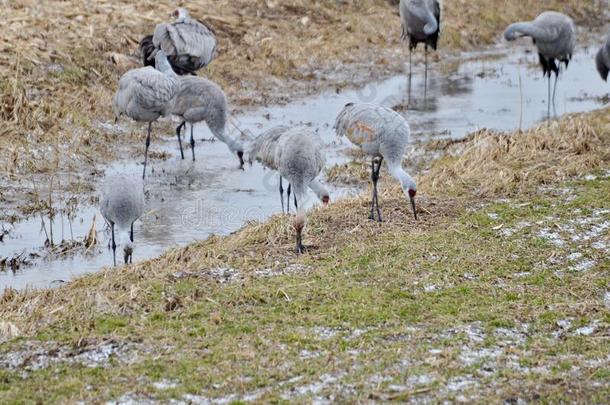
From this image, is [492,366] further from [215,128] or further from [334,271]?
[215,128]

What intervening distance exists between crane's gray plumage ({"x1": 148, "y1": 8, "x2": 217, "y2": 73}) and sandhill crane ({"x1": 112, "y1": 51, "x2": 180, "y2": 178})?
45.5 inches

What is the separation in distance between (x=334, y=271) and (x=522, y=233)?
1.63 meters

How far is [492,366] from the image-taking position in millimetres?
5645

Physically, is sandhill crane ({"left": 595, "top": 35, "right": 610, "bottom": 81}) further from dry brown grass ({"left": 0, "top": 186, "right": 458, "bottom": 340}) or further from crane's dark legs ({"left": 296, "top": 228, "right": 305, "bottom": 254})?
crane's dark legs ({"left": 296, "top": 228, "right": 305, "bottom": 254})

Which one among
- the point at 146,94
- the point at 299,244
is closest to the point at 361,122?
the point at 299,244

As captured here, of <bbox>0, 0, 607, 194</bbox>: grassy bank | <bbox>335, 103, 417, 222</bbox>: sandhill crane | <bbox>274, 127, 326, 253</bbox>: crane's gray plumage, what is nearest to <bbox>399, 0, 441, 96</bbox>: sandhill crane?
<bbox>0, 0, 607, 194</bbox>: grassy bank

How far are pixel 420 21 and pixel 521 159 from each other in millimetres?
4886

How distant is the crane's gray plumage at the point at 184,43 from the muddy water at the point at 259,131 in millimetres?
833

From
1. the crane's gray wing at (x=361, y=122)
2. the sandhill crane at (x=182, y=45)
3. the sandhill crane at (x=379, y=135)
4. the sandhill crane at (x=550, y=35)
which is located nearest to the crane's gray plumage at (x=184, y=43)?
the sandhill crane at (x=182, y=45)

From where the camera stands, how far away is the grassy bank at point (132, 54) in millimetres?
11117

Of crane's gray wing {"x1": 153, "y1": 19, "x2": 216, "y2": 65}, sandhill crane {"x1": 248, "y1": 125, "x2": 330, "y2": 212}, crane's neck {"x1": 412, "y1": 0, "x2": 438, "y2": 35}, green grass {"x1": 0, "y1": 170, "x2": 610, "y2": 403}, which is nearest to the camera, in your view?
green grass {"x1": 0, "y1": 170, "x2": 610, "y2": 403}

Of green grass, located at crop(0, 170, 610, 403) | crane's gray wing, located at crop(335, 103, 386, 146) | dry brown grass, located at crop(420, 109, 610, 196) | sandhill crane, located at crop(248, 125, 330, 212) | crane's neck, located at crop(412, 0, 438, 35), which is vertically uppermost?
crane's neck, located at crop(412, 0, 438, 35)

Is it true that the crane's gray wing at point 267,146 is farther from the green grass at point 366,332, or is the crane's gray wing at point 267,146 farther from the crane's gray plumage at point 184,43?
the crane's gray plumage at point 184,43

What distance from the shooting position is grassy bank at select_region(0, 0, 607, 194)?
11.1 metres
